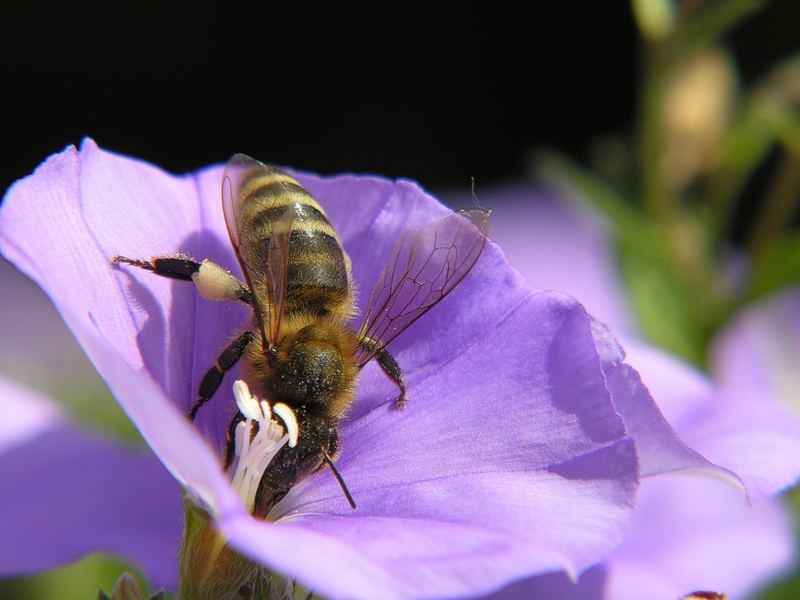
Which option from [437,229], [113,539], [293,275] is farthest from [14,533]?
[437,229]

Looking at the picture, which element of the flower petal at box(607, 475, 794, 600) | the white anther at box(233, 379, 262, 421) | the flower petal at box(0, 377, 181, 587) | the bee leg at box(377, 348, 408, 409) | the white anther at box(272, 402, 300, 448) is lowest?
the flower petal at box(0, 377, 181, 587)

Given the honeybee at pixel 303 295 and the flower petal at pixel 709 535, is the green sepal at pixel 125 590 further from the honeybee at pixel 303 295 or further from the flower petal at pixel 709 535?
the flower petal at pixel 709 535

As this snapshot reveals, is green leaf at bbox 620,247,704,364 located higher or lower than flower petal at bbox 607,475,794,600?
higher

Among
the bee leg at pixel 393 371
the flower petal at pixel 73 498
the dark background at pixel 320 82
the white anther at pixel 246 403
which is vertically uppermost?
the bee leg at pixel 393 371

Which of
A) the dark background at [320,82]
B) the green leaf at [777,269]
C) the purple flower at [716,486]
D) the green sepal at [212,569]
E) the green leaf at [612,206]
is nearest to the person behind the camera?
the green sepal at [212,569]

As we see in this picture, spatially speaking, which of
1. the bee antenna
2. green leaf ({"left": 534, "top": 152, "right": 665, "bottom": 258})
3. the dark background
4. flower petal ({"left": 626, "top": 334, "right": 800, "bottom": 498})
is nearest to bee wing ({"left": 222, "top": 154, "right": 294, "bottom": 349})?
the bee antenna

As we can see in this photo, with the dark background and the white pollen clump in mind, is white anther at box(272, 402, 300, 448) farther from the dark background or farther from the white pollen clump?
the dark background

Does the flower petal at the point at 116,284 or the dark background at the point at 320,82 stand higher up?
the flower petal at the point at 116,284

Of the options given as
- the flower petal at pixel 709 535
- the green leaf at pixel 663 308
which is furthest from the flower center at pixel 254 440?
the green leaf at pixel 663 308
